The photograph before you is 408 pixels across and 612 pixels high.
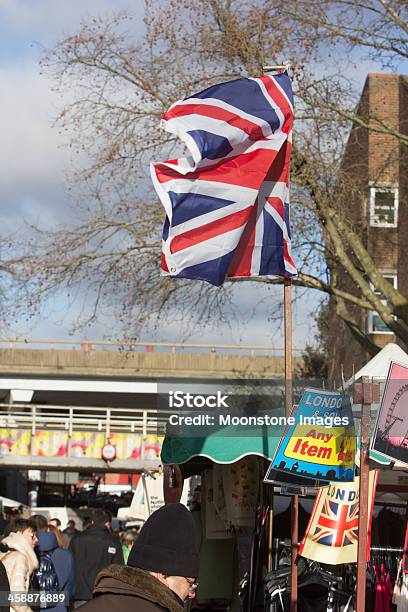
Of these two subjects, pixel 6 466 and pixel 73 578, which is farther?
pixel 6 466

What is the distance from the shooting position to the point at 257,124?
30.8ft

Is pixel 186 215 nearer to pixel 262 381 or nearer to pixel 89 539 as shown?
pixel 262 381

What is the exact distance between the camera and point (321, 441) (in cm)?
734

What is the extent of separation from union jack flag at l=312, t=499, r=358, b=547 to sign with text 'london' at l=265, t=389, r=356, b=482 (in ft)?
3.19

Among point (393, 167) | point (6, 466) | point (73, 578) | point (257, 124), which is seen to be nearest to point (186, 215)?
point (257, 124)

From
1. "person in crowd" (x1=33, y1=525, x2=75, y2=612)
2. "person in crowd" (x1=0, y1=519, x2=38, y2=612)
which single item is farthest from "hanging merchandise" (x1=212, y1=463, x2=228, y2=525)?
"person in crowd" (x1=33, y1=525, x2=75, y2=612)

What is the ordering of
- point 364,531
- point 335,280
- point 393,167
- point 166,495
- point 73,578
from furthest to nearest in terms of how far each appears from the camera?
point 393,167
point 335,280
point 73,578
point 166,495
point 364,531

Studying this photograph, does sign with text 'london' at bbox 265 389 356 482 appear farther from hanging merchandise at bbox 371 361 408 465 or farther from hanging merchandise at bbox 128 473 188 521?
hanging merchandise at bbox 128 473 188 521

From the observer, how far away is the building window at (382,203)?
20703mm

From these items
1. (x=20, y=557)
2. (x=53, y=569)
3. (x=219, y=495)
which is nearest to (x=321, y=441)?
(x=219, y=495)

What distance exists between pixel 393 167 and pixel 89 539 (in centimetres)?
1211

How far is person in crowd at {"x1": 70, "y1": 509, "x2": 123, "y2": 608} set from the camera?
42.6 feet

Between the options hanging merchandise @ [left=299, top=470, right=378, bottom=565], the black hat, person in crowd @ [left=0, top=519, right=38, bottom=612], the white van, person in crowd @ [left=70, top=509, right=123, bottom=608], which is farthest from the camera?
the white van

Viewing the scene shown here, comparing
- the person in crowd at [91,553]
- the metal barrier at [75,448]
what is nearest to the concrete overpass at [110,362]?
the metal barrier at [75,448]
